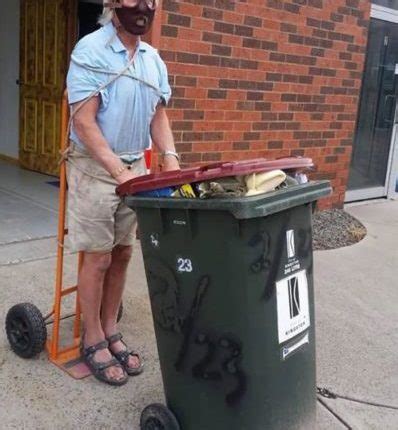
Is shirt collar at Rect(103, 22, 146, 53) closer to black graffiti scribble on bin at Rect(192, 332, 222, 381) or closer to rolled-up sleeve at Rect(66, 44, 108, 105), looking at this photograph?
rolled-up sleeve at Rect(66, 44, 108, 105)

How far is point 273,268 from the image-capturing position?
2.23 metres

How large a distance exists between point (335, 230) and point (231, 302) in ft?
13.6

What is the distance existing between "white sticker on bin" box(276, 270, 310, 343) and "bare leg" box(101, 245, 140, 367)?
3.34 ft

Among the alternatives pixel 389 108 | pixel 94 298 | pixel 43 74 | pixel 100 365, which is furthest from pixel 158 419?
pixel 389 108

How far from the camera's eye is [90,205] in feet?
9.22

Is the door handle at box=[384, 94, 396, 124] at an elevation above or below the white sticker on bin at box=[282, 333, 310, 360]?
above

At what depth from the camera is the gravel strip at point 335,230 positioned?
5.81 metres

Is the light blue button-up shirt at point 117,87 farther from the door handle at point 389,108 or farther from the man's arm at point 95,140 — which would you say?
the door handle at point 389,108

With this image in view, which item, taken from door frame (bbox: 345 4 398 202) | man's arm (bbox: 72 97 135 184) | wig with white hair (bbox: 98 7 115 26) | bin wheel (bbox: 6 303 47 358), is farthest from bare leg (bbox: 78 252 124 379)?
door frame (bbox: 345 4 398 202)

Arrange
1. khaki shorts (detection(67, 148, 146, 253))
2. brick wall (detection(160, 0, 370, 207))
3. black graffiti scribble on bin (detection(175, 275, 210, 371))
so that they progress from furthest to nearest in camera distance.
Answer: brick wall (detection(160, 0, 370, 207)) → khaki shorts (detection(67, 148, 146, 253)) → black graffiti scribble on bin (detection(175, 275, 210, 371))

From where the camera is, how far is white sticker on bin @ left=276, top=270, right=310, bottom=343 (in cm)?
229

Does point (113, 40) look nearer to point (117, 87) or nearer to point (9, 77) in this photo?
point (117, 87)

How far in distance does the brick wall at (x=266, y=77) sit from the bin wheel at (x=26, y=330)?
2358 mm

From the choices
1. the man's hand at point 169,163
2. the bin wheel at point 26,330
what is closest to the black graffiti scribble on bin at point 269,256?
the man's hand at point 169,163
